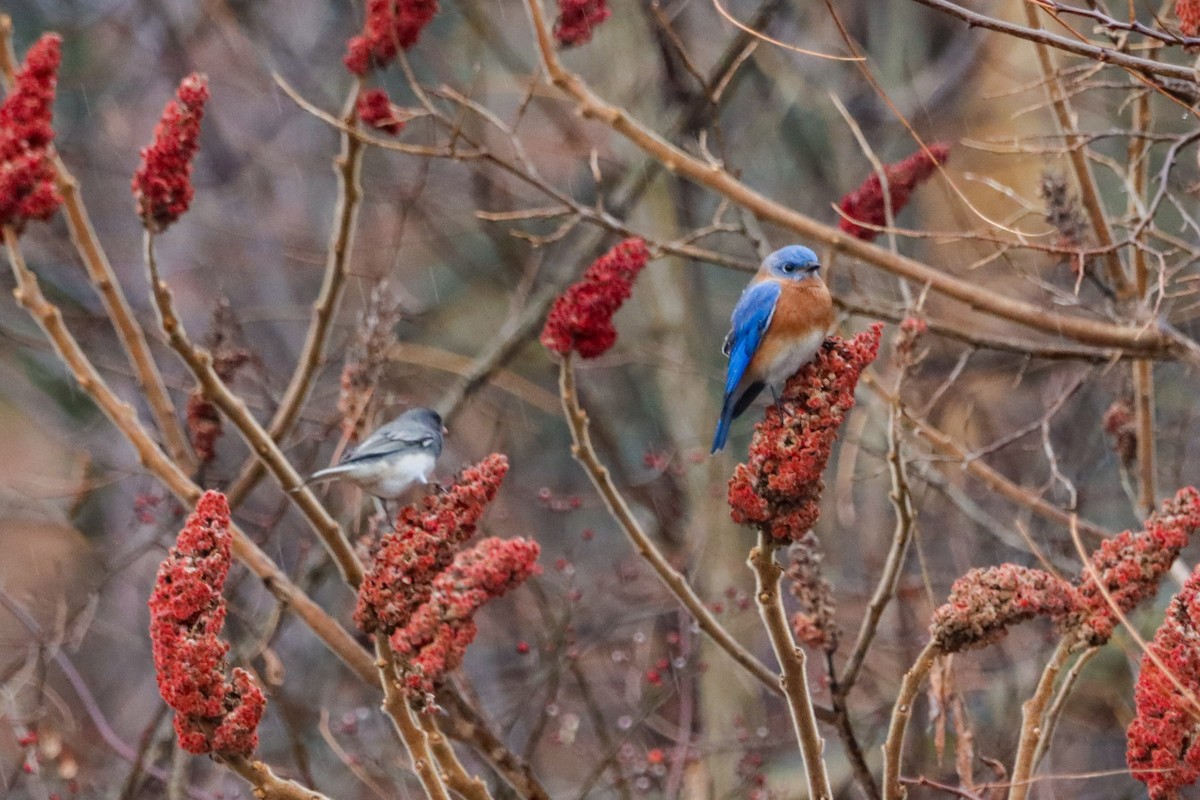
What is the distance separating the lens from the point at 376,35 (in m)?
4.40

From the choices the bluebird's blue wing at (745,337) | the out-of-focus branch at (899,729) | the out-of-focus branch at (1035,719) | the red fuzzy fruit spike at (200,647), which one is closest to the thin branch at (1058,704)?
the out-of-focus branch at (1035,719)

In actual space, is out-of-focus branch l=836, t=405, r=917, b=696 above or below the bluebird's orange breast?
below

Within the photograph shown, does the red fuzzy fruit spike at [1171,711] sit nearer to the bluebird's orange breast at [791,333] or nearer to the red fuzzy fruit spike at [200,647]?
the bluebird's orange breast at [791,333]

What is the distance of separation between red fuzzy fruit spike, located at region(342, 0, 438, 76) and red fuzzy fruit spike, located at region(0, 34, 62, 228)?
3.83 feet

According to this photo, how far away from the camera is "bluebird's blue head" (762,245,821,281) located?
3.56 meters

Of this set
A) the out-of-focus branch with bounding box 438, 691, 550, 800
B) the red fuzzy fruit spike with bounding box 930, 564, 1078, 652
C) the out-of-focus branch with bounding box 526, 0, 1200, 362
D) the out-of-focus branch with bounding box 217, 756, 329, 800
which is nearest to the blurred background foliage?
the out-of-focus branch with bounding box 526, 0, 1200, 362

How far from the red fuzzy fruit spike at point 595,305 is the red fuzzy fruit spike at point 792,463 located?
0.74 m

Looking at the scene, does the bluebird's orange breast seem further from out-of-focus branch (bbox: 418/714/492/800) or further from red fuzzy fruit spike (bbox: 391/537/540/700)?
out-of-focus branch (bbox: 418/714/492/800)

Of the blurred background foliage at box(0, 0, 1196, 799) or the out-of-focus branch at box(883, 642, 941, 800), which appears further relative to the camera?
the blurred background foliage at box(0, 0, 1196, 799)

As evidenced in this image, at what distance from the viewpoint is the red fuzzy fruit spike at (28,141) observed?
339 cm

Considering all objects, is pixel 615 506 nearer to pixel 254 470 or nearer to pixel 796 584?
pixel 796 584

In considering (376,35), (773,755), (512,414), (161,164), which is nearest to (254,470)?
(161,164)

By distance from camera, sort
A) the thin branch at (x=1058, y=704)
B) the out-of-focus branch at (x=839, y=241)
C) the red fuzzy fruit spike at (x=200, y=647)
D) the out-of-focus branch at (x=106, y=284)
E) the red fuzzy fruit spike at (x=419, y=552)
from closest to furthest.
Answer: the red fuzzy fruit spike at (x=200, y=647)
the thin branch at (x=1058, y=704)
the red fuzzy fruit spike at (x=419, y=552)
the out-of-focus branch at (x=106, y=284)
the out-of-focus branch at (x=839, y=241)

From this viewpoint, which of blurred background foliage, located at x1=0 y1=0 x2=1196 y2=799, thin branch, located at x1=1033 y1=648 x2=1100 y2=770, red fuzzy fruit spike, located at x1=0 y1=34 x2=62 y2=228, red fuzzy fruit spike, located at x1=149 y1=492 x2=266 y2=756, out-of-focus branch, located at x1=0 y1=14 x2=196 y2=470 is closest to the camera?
red fuzzy fruit spike, located at x1=149 y1=492 x2=266 y2=756
